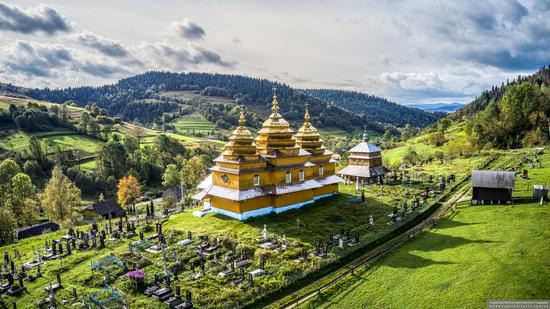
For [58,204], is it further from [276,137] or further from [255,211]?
[276,137]

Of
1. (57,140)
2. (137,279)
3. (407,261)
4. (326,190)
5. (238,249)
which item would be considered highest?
(57,140)

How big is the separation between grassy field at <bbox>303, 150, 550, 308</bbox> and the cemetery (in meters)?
3.21

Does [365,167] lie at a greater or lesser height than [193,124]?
lesser

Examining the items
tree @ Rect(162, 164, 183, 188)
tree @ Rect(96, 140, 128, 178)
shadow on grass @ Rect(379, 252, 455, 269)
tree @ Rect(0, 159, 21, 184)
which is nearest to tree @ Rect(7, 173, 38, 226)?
tree @ Rect(0, 159, 21, 184)

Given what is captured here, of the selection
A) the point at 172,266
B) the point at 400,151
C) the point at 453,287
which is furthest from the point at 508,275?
the point at 400,151

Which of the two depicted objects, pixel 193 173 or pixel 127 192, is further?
pixel 193 173

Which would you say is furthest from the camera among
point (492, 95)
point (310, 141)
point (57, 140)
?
point (492, 95)

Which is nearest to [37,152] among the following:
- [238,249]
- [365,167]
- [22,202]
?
[22,202]

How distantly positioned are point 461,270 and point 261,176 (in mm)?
18950

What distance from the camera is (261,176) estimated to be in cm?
3403

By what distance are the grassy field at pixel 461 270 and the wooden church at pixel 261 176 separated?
12938 millimetres

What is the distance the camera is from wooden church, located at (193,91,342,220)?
1288 inches

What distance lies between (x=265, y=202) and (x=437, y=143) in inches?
2600

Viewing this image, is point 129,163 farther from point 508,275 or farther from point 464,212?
point 508,275
